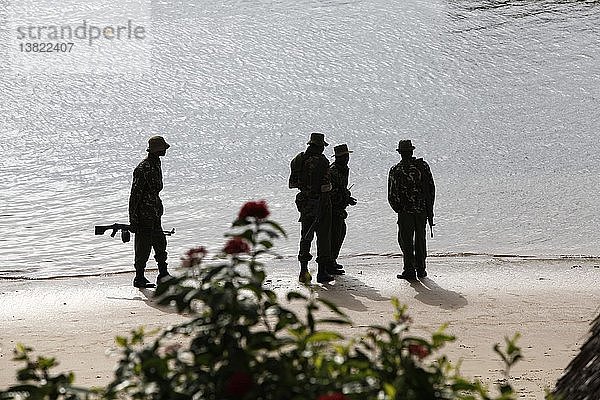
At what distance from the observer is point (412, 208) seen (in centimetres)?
1199

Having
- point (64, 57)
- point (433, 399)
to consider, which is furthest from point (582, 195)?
point (64, 57)

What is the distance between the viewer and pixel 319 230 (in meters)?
12.0

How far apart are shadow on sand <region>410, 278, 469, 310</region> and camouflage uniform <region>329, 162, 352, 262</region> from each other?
95cm

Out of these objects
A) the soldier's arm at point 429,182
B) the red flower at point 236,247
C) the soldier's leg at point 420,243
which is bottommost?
the soldier's leg at point 420,243

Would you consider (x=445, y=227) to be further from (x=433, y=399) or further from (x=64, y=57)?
(x=64, y=57)

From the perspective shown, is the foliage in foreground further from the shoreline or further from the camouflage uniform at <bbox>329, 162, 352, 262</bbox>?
the shoreline

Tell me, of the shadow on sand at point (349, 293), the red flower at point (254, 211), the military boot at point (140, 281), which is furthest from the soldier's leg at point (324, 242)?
the red flower at point (254, 211)

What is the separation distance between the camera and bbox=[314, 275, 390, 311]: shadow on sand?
36.5 ft

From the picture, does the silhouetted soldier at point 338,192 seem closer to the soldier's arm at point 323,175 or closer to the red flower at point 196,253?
the soldier's arm at point 323,175

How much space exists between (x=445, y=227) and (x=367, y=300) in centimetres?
602

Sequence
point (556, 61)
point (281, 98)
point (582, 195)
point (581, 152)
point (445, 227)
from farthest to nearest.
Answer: point (556, 61) → point (281, 98) → point (581, 152) → point (582, 195) → point (445, 227)

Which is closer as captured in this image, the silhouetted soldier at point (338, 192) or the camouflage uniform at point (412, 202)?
the camouflage uniform at point (412, 202)

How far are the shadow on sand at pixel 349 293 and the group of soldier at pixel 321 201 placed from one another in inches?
7.8

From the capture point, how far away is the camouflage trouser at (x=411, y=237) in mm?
12086
